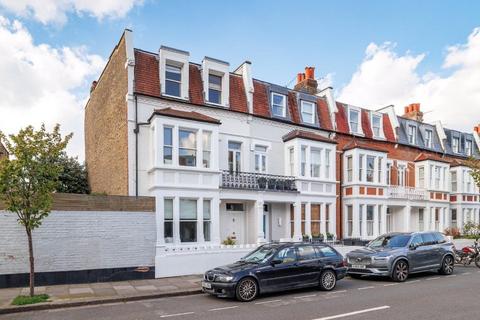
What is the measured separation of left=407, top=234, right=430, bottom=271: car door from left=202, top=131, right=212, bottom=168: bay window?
8.85 meters

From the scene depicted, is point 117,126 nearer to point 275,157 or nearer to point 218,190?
point 218,190

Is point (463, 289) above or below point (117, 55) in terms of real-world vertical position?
below

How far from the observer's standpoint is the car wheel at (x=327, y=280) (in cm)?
1170

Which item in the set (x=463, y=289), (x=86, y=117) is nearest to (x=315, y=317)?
(x=463, y=289)

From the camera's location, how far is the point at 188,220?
16.1 metres

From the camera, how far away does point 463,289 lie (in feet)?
38.2

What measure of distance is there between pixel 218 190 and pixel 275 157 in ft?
15.6

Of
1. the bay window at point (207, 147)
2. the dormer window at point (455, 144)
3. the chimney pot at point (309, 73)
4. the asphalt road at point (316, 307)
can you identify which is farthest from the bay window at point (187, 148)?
the dormer window at point (455, 144)

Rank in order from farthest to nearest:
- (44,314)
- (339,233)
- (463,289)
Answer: (339,233)
(463,289)
(44,314)

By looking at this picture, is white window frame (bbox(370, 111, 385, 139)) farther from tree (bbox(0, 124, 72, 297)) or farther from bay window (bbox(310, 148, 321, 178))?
tree (bbox(0, 124, 72, 297))

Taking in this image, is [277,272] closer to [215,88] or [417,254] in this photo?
[417,254]

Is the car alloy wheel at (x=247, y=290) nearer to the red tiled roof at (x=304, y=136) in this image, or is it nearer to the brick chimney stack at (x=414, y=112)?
the red tiled roof at (x=304, y=136)

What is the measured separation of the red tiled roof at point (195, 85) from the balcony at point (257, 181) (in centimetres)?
366

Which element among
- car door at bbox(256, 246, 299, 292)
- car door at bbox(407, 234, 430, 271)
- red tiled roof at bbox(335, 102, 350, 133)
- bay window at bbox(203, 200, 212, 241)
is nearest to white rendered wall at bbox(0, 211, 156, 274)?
bay window at bbox(203, 200, 212, 241)
